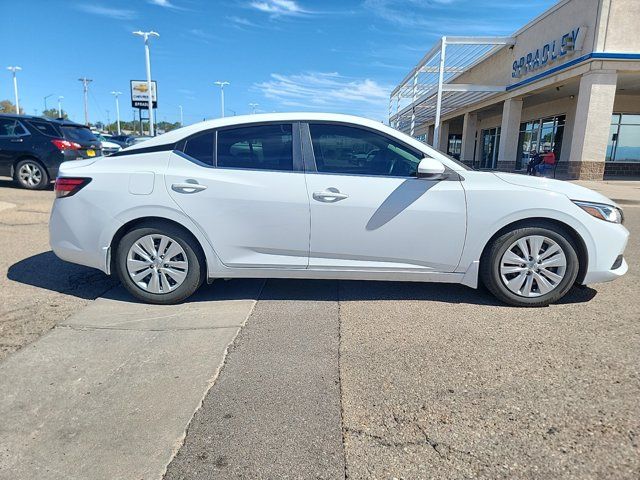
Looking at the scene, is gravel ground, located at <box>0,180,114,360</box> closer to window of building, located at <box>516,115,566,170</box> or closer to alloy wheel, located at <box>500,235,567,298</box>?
alloy wheel, located at <box>500,235,567,298</box>

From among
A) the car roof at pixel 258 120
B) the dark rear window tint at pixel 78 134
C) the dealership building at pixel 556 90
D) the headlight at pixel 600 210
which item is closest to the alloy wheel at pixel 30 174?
the dark rear window tint at pixel 78 134

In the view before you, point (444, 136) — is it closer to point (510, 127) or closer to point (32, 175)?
point (510, 127)

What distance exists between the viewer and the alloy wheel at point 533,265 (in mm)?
3826

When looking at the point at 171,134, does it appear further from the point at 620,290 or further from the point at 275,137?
the point at 620,290

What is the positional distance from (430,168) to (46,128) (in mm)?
10196

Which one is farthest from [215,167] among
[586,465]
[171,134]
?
[586,465]

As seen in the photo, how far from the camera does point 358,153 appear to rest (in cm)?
391

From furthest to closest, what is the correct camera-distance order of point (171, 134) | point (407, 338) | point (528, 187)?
point (171, 134) → point (528, 187) → point (407, 338)

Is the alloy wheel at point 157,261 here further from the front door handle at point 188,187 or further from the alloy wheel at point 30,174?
the alloy wheel at point 30,174

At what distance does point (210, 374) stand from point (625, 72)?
63.3 ft

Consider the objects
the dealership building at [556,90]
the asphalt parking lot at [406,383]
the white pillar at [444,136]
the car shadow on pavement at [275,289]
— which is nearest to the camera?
the asphalt parking lot at [406,383]

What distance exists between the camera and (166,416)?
237cm

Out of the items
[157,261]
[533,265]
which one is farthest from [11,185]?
[533,265]

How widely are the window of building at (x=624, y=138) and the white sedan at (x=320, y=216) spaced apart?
21.8 metres
